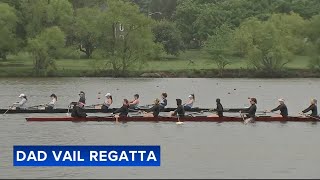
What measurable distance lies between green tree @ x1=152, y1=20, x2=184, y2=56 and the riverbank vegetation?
0.21 metres

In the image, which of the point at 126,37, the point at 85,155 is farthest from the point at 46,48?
the point at 85,155

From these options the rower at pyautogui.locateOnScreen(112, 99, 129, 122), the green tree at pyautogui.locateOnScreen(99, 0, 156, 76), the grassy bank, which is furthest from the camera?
the grassy bank

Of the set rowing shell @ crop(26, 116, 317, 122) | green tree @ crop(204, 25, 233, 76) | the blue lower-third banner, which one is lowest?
rowing shell @ crop(26, 116, 317, 122)

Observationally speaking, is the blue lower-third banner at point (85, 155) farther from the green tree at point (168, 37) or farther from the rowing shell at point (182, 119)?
the green tree at point (168, 37)

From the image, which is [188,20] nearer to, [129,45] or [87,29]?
[87,29]

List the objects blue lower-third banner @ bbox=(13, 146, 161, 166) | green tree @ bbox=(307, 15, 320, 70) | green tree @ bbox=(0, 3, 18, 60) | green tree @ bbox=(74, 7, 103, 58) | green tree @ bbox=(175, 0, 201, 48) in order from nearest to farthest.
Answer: blue lower-third banner @ bbox=(13, 146, 161, 166) → green tree @ bbox=(0, 3, 18, 60) → green tree @ bbox=(74, 7, 103, 58) → green tree @ bbox=(307, 15, 320, 70) → green tree @ bbox=(175, 0, 201, 48)

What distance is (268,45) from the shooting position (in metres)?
131

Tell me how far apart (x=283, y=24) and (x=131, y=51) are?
30.9 meters

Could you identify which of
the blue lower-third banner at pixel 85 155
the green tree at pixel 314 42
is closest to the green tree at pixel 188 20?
the green tree at pixel 314 42

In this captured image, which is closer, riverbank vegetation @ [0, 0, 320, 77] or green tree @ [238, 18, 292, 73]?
riverbank vegetation @ [0, 0, 320, 77]

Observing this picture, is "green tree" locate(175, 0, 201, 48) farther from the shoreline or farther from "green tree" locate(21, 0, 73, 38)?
"green tree" locate(21, 0, 73, 38)

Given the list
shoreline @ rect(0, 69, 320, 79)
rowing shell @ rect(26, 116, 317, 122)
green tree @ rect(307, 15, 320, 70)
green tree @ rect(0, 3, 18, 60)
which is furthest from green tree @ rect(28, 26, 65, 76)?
rowing shell @ rect(26, 116, 317, 122)

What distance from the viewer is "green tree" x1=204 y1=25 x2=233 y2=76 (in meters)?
133

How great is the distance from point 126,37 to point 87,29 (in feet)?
33.9
